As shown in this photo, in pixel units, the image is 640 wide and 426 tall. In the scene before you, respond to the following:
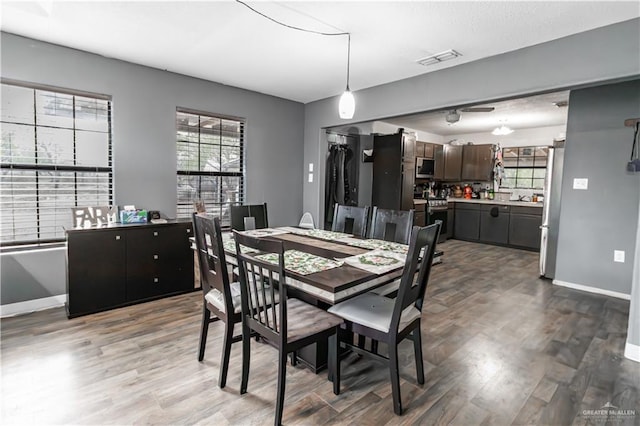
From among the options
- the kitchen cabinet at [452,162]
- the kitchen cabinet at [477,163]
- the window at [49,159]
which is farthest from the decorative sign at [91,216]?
the kitchen cabinet at [477,163]

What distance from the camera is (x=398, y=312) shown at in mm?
1747

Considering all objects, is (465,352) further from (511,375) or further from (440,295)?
(440,295)

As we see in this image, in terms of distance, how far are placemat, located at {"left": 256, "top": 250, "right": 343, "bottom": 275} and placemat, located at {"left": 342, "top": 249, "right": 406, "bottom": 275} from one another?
12 cm

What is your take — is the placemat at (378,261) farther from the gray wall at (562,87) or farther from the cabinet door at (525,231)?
the cabinet door at (525,231)

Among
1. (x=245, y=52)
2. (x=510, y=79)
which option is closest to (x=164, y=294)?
(x=245, y=52)

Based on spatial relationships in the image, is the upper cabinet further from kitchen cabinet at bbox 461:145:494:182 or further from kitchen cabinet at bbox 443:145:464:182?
kitchen cabinet at bbox 461:145:494:182

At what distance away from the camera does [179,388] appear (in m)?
2.00

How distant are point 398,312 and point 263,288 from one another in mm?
721

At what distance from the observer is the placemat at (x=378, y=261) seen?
1.93m

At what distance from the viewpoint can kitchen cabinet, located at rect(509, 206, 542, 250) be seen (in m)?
6.03

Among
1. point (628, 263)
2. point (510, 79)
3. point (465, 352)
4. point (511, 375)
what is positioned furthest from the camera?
point (628, 263)

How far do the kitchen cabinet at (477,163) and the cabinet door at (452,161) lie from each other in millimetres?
87

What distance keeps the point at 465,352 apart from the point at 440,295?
4.15 feet

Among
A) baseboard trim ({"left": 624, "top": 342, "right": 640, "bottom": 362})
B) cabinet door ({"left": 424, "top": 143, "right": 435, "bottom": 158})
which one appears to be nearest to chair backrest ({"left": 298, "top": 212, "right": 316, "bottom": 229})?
baseboard trim ({"left": 624, "top": 342, "right": 640, "bottom": 362})
